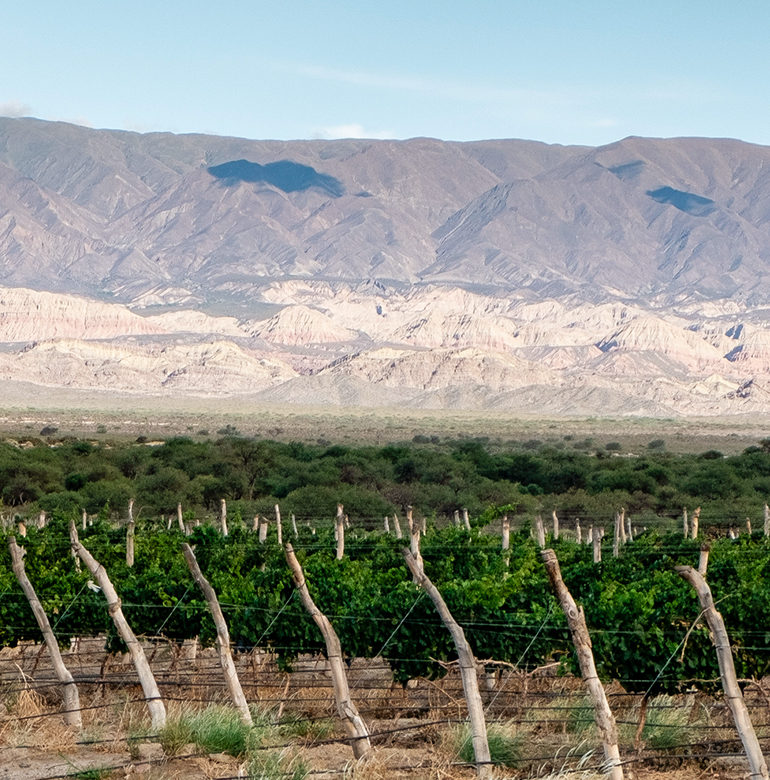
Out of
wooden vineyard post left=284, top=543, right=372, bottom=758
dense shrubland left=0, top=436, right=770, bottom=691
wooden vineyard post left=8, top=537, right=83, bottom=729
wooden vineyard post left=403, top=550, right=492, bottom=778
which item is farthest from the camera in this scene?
wooden vineyard post left=8, top=537, right=83, bottom=729

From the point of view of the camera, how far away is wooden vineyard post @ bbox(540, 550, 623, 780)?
32.8 ft

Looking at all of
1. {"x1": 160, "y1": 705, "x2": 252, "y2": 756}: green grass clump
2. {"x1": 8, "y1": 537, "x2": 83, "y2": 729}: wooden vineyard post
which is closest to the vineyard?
{"x1": 160, "y1": 705, "x2": 252, "y2": 756}: green grass clump

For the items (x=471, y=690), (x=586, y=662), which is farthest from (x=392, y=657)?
(x=586, y=662)

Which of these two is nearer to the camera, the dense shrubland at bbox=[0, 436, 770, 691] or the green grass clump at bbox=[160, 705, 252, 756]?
the green grass clump at bbox=[160, 705, 252, 756]

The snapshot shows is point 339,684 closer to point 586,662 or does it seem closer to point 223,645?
point 223,645

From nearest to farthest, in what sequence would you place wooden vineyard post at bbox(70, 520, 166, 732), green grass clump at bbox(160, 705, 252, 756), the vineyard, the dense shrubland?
the vineyard → green grass clump at bbox(160, 705, 252, 756) → wooden vineyard post at bbox(70, 520, 166, 732) → the dense shrubland

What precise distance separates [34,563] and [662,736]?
35.2 ft

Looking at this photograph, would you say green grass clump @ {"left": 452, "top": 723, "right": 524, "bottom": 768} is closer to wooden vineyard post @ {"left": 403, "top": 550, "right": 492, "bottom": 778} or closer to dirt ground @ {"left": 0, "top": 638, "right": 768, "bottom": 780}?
dirt ground @ {"left": 0, "top": 638, "right": 768, "bottom": 780}

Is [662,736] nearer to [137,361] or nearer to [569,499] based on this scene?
[569,499]

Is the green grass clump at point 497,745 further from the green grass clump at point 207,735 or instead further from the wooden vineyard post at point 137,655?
the wooden vineyard post at point 137,655

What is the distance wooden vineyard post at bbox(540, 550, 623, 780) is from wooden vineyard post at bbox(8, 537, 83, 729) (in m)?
5.96

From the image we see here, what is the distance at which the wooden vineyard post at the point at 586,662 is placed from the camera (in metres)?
10.0

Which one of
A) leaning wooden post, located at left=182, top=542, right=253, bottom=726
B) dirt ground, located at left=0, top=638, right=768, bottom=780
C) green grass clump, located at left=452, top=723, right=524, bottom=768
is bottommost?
dirt ground, located at left=0, top=638, right=768, bottom=780

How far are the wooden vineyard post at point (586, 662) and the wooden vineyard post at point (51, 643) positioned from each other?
596cm
